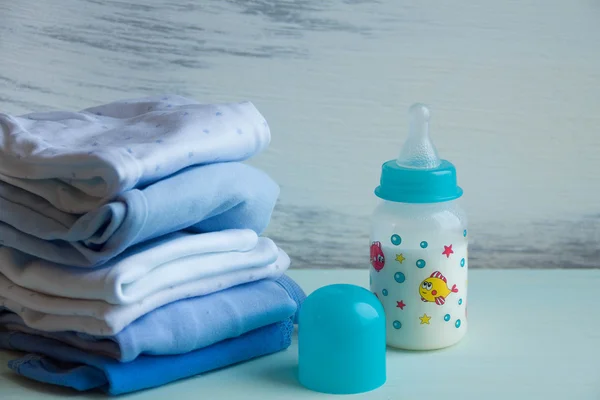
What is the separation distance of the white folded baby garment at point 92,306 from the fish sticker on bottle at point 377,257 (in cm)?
11

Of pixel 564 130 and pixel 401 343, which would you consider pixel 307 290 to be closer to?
pixel 401 343

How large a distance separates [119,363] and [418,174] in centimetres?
32

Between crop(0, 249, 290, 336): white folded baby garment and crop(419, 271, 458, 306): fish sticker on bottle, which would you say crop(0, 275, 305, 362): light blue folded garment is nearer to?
crop(0, 249, 290, 336): white folded baby garment

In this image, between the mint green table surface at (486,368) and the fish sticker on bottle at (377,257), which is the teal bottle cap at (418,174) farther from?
the mint green table surface at (486,368)

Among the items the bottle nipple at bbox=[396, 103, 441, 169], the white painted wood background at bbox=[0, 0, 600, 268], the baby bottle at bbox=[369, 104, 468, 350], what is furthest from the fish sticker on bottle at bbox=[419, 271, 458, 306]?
the white painted wood background at bbox=[0, 0, 600, 268]

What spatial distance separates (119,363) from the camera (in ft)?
2.44

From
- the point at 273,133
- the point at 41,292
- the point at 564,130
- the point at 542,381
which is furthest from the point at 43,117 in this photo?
the point at 564,130

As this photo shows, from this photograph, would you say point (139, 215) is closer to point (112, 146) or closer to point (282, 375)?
point (112, 146)

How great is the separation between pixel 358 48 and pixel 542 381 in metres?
0.51

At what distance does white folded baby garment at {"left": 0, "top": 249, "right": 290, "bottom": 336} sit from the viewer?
0.72 m

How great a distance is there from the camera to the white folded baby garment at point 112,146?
0.72 metres

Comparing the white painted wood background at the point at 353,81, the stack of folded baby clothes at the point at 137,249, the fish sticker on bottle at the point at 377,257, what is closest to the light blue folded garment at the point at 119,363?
the stack of folded baby clothes at the point at 137,249

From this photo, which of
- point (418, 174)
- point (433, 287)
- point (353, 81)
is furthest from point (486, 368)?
point (353, 81)

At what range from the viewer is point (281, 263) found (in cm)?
88
